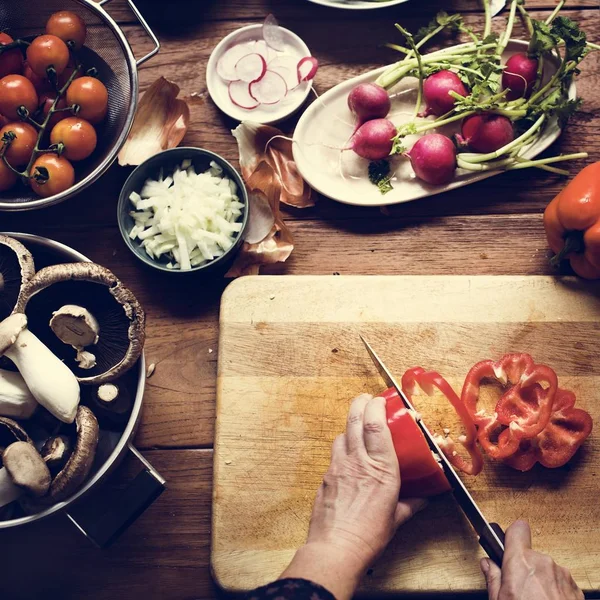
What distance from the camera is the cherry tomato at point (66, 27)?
1398 mm

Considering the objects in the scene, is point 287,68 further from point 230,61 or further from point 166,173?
point 166,173

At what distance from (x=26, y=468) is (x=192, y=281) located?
1.91 feet

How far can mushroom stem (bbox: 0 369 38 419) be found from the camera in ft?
3.88

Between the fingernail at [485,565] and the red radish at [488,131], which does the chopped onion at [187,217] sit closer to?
the red radish at [488,131]

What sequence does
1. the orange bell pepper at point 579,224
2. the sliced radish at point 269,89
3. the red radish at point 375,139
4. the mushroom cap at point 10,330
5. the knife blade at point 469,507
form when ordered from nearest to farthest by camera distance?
1. the mushroom cap at point 10,330
2. the knife blade at point 469,507
3. the orange bell pepper at point 579,224
4. the red radish at point 375,139
5. the sliced radish at point 269,89

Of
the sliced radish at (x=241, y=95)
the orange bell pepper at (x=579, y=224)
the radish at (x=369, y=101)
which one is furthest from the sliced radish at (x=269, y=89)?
the orange bell pepper at (x=579, y=224)

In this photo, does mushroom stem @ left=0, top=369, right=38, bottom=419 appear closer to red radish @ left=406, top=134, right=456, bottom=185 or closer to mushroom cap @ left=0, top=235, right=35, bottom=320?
mushroom cap @ left=0, top=235, right=35, bottom=320

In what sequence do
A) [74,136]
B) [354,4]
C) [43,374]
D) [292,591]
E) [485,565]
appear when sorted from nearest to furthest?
[292,591] < [43,374] < [485,565] < [74,136] < [354,4]

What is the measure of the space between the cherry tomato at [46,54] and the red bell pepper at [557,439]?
1304mm

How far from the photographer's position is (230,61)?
1.57 m

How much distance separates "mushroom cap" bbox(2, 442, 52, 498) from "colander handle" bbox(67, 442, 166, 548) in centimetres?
11

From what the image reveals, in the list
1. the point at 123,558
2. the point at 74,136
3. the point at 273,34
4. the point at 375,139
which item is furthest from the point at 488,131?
the point at 123,558

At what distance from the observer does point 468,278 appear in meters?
1.42

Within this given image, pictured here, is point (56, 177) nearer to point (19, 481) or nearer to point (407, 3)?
point (19, 481)
